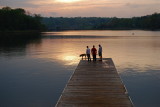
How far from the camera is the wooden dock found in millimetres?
16203

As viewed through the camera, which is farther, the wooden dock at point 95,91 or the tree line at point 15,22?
the tree line at point 15,22

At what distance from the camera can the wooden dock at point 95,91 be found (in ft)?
53.2

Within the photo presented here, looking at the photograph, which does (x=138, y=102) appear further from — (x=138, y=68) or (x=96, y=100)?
(x=138, y=68)

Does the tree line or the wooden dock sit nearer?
the wooden dock

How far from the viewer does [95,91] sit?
18.8 metres

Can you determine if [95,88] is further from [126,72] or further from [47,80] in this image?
[126,72]

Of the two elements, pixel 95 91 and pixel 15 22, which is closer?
pixel 95 91

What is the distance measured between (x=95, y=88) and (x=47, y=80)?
10.5 meters

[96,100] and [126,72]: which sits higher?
[96,100]

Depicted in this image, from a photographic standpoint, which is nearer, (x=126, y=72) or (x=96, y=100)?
(x=96, y=100)

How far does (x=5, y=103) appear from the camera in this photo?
20.8 meters

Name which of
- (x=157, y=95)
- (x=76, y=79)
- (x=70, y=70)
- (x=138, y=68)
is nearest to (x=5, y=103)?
(x=76, y=79)

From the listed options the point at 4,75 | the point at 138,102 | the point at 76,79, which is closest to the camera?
the point at 138,102

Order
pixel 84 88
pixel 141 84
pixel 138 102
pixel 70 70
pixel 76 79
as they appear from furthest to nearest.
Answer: pixel 70 70, pixel 141 84, pixel 76 79, pixel 138 102, pixel 84 88
